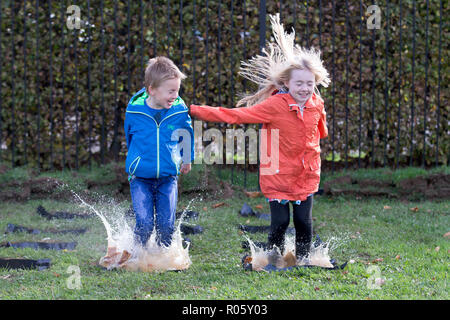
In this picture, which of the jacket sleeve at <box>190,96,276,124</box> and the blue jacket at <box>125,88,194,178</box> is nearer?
the jacket sleeve at <box>190,96,276,124</box>

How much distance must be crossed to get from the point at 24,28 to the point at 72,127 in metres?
1.20

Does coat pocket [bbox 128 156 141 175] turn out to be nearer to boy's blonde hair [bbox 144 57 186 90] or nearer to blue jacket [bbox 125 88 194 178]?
blue jacket [bbox 125 88 194 178]

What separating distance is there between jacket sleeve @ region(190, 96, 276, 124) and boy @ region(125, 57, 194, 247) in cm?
23

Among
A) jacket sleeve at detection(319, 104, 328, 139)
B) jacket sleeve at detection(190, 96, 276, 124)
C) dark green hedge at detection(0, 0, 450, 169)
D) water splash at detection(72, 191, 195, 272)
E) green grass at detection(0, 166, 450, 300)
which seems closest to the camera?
green grass at detection(0, 166, 450, 300)

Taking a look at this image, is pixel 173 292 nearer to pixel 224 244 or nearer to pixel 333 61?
pixel 224 244

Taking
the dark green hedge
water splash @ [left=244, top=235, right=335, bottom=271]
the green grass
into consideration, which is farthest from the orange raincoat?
the dark green hedge

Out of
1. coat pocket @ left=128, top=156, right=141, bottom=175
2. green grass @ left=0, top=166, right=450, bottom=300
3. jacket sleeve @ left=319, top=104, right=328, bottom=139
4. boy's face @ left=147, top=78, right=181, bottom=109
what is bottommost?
green grass @ left=0, top=166, right=450, bottom=300

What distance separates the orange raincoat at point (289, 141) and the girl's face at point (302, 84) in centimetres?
6

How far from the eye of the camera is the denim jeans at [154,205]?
13.0ft

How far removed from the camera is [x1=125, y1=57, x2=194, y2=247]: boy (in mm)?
3865

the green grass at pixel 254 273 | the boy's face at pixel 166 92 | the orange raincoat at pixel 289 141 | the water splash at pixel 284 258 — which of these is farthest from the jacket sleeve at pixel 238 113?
the green grass at pixel 254 273

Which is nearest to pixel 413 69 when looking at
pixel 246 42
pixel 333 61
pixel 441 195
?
pixel 333 61

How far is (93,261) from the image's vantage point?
411 centimetres

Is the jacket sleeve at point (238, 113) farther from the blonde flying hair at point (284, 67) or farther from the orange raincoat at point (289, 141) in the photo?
the blonde flying hair at point (284, 67)
